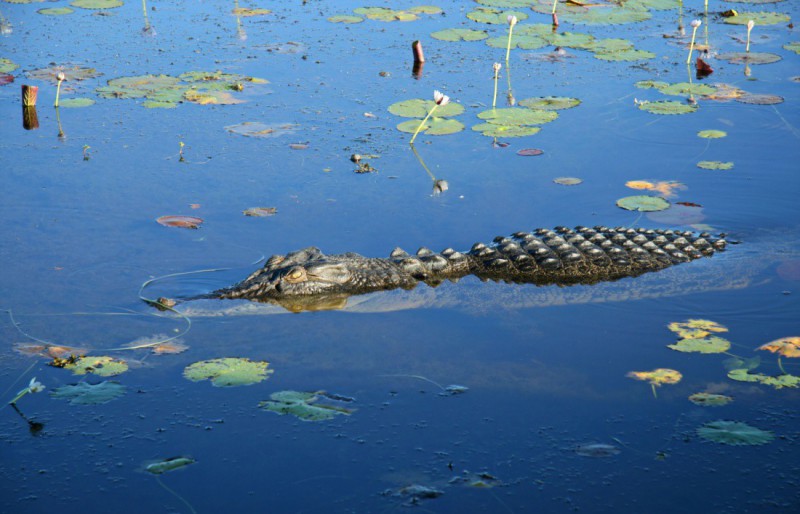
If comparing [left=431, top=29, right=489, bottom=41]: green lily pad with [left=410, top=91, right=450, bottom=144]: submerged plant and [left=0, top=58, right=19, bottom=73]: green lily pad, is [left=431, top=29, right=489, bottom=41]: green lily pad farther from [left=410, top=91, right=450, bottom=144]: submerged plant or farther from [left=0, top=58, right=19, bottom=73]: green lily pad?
[left=0, top=58, right=19, bottom=73]: green lily pad

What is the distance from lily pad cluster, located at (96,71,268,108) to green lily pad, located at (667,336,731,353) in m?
5.71

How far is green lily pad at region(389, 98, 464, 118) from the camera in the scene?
914 cm

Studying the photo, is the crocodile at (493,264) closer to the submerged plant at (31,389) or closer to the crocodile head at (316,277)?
the crocodile head at (316,277)

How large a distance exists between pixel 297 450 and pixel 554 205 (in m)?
3.81

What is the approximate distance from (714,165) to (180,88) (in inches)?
216

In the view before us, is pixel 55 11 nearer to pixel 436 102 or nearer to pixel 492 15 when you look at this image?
pixel 492 15

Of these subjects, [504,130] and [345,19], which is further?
[345,19]

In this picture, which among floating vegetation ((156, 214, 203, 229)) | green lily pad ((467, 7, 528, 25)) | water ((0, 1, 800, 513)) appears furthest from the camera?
green lily pad ((467, 7, 528, 25))

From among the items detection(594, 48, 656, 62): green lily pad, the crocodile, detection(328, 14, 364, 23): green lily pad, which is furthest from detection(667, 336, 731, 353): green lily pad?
detection(328, 14, 364, 23): green lily pad

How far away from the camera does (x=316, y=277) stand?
6.18 meters

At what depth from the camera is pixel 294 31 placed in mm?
12062

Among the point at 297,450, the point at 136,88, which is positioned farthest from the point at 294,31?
the point at 297,450

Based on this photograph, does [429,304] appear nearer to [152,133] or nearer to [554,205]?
[554,205]

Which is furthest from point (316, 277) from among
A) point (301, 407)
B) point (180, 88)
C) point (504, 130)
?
point (180, 88)
